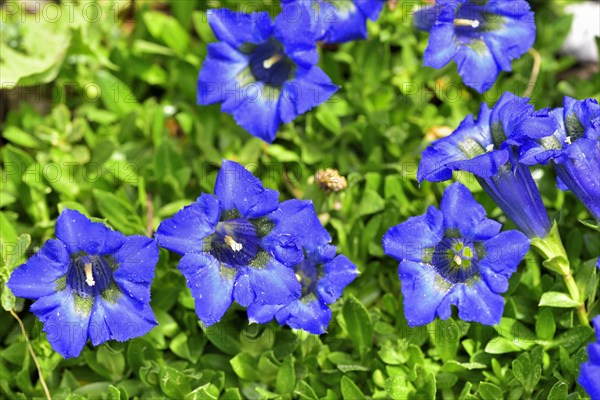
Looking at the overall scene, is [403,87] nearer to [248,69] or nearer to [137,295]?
[248,69]

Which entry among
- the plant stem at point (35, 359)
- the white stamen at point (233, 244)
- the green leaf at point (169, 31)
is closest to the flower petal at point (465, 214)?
the white stamen at point (233, 244)

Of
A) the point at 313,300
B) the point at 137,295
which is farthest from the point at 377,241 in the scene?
the point at 137,295

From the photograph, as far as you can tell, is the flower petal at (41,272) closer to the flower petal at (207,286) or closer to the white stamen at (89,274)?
the white stamen at (89,274)

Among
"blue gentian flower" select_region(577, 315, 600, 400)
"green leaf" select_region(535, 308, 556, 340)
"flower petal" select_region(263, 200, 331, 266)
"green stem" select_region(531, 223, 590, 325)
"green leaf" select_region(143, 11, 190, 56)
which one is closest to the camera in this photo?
"blue gentian flower" select_region(577, 315, 600, 400)

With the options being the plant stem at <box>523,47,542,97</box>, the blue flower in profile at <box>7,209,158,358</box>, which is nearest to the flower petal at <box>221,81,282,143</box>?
the blue flower in profile at <box>7,209,158,358</box>

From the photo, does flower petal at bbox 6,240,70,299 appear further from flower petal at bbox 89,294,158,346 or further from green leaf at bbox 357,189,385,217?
green leaf at bbox 357,189,385,217
